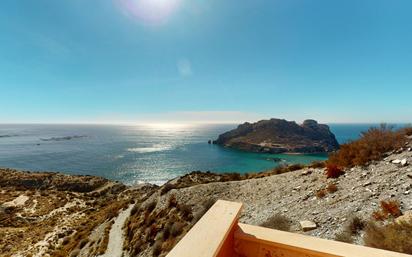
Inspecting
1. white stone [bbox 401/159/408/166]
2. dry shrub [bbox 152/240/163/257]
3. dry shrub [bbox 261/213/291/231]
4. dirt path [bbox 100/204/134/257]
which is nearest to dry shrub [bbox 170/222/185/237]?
dry shrub [bbox 152/240/163/257]

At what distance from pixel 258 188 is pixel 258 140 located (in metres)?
100

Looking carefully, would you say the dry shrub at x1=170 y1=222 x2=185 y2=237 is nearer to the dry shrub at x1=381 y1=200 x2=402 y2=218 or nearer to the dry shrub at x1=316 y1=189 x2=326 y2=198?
the dry shrub at x1=316 y1=189 x2=326 y2=198

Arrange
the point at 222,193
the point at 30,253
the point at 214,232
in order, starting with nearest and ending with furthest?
the point at 214,232
the point at 222,193
the point at 30,253

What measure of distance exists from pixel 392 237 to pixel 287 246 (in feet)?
12.2

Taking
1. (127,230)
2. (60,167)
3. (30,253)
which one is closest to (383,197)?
(127,230)

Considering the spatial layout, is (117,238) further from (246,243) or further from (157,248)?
(246,243)

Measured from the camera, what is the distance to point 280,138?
11162 cm

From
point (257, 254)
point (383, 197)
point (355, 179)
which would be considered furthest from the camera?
point (355, 179)

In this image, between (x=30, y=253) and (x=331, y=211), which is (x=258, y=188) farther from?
(x=30, y=253)

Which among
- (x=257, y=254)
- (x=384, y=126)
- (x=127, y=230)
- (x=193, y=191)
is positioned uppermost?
(x=384, y=126)

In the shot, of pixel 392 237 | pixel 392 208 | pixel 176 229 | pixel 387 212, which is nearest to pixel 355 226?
pixel 387 212

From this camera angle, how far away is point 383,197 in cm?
748

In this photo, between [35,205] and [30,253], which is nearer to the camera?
[30,253]

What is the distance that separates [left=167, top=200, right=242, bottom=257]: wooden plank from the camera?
81.1 inches
